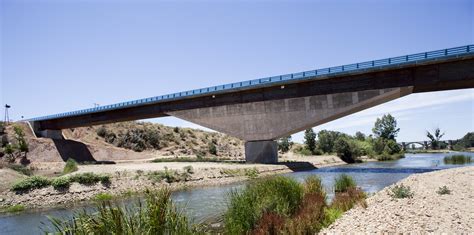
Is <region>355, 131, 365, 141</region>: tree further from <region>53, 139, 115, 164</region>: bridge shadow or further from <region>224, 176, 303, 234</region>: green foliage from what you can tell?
<region>224, 176, 303, 234</region>: green foliage

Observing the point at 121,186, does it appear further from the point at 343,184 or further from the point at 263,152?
the point at 263,152

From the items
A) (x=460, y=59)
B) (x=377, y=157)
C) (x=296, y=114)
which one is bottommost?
(x=377, y=157)

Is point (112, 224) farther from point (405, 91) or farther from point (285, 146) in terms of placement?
point (285, 146)

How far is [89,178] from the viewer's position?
88.4ft

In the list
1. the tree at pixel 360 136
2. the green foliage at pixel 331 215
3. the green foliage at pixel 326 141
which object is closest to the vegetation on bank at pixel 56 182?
the green foliage at pixel 331 215

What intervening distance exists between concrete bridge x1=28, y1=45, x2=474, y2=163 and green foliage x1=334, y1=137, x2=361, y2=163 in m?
27.8

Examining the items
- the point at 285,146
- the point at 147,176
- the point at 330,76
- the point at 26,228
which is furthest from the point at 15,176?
the point at 285,146

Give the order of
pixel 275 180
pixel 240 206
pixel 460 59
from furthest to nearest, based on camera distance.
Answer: pixel 460 59 < pixel 275 180 < pixel 240 206

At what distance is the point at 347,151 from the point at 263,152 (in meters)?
29.8

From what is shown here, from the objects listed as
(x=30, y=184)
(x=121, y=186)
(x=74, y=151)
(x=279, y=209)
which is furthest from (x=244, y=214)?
(x=74, y=151)

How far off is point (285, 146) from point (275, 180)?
7493cm

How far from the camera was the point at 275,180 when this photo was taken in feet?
41.2

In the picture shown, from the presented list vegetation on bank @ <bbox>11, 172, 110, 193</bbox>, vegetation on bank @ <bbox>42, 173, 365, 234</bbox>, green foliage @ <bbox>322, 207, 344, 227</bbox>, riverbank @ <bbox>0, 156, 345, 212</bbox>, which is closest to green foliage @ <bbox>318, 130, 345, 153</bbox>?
riverbank @ <bbox>0, 156, 345, 212</bbox>

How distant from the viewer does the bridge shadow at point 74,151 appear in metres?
62.3
